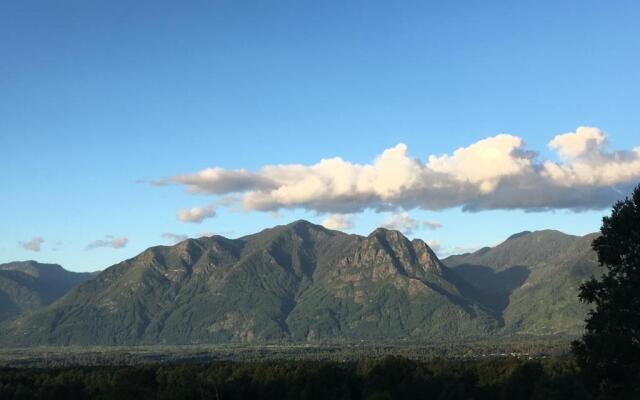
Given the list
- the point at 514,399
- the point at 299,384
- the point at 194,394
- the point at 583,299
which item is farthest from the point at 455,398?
the point at 583,299

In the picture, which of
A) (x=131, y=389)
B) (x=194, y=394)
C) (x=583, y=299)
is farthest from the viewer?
(x=131, y=389)

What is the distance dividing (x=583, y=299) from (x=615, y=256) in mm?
3432

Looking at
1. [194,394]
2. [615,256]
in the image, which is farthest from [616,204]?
[194,394]

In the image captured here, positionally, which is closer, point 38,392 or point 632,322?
point 632,322

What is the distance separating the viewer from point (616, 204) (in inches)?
1752

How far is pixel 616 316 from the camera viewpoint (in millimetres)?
40375

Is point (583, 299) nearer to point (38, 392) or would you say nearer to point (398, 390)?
point (398, 390)

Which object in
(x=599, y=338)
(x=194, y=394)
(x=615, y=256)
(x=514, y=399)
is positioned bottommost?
(x=514, y=399)

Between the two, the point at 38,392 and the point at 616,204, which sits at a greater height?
the point at 616,204

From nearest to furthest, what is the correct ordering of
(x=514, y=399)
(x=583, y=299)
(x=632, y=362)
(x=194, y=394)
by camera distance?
(x=632, y=362) → (x=583, y=299) → (x=194, y=394) → (x=514, y=399)

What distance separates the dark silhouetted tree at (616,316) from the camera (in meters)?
40.1

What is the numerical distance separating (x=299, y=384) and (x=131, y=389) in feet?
163

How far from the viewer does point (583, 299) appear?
43312 mm

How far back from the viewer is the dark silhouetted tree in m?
40.1
